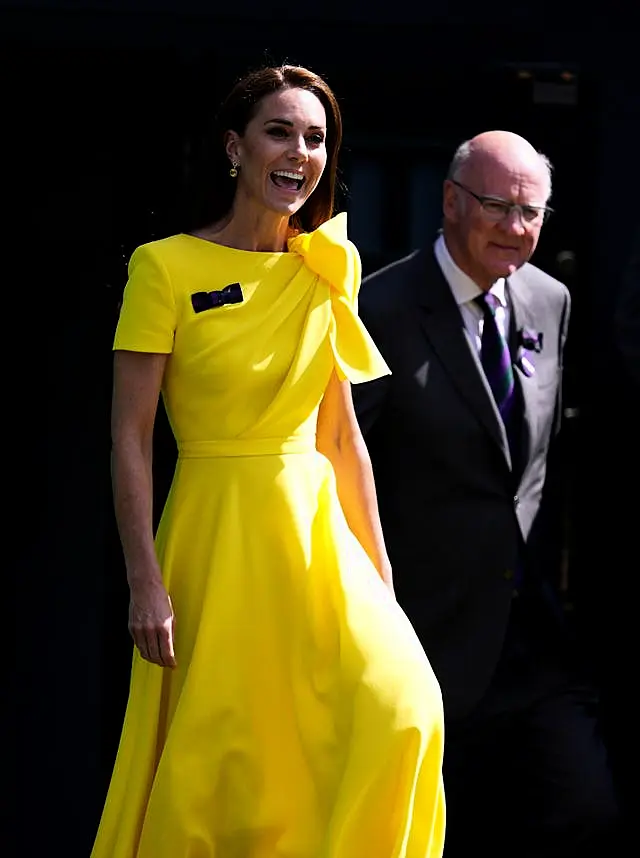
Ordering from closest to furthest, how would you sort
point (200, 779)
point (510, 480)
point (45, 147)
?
point (200, 779), point (510, 480), point (45, 147)

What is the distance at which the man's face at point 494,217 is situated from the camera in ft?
15.7

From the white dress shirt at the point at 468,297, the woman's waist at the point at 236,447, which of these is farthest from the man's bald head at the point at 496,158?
the woman's waist at the point at 236,447

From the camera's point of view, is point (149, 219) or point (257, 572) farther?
point (149, 219)

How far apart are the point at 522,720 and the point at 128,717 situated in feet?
4.04

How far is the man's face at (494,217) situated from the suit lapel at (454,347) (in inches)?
3.7

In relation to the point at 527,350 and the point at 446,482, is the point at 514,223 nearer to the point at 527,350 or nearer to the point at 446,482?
the point at 527,350

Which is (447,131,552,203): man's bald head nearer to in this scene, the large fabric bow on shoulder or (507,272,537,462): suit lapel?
(507,272,537,462): suit lapel

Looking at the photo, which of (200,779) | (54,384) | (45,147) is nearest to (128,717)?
(200,779)

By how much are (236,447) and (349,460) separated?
0.99 feet

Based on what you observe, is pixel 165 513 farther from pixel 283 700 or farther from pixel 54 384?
pixel 54 384

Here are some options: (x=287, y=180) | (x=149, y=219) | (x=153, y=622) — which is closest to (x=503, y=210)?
(x=287, y=180)

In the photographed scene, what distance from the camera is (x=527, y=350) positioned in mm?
4906

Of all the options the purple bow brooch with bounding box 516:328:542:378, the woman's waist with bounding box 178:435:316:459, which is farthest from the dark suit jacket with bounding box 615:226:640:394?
the woman's waist with bounding box 178:435:316:459

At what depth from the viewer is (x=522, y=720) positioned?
4.92 metres
